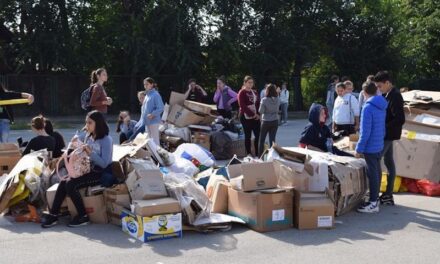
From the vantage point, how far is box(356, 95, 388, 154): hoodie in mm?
7441

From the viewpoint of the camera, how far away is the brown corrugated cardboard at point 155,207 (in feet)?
20.1

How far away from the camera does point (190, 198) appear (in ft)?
21.5

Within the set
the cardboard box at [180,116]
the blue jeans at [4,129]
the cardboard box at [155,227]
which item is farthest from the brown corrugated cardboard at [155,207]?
the cardboard box at [180,116]

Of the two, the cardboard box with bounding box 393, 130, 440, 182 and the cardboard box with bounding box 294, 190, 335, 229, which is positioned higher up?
the cardboard box with bounding box 393, 130, 440, 182

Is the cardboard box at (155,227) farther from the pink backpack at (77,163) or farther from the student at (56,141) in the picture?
the student at (56,141)

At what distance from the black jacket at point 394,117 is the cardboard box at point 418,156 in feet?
3.09

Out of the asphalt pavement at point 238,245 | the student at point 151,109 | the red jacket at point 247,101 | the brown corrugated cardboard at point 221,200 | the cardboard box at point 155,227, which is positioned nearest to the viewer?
the asphalt pavement at point 238,245

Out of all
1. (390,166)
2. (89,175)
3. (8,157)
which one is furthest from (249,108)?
(89,175)

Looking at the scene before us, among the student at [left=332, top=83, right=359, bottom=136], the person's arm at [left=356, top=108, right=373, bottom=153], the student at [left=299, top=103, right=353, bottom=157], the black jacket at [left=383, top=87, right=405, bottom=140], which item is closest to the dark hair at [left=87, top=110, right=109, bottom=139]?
the student at [left=299, top=103, right=353, bottom=157]

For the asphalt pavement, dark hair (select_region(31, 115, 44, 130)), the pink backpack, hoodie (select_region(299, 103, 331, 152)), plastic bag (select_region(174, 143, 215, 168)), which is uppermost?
dark hair (select_region(31, 115, 44, 130))

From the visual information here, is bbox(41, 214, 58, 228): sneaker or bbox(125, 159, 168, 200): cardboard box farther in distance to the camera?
bbox(41, 214, 58, 228): sneaker

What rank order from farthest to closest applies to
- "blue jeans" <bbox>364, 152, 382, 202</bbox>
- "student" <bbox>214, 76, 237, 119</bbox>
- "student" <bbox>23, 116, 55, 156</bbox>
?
1. "student" <bbox>214, 76, 237, 119</bbox>
2. "student" <bbox>23, 116, 55, 156</bbox>
3. "blue jeans" <bbox>364, 152, 382, 202</bbox>

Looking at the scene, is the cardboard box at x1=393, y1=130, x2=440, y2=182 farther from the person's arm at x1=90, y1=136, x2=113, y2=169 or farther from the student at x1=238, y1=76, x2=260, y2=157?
the person's arm at x1=90, y1=136, x2=113, y2=169

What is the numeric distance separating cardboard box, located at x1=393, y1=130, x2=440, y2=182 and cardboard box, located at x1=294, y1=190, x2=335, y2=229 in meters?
2.55
